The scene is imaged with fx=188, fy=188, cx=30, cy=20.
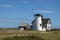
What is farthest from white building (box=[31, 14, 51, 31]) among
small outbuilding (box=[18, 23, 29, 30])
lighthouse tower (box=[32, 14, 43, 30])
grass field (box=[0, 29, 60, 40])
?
grass field (box=[0, 29, 60, 40])

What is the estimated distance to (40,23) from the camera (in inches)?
2485

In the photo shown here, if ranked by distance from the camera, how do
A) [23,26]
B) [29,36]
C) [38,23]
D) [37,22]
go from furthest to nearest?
[23,26], [38,23], [37,22], [29,36]

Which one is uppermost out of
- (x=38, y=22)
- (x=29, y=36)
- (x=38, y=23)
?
(x=38, y=22)

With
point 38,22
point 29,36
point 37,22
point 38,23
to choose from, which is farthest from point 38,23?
point 29,36

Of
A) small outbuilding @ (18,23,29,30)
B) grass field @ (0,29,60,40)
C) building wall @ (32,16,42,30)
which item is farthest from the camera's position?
small outbuilding @ (18,23,29,30)

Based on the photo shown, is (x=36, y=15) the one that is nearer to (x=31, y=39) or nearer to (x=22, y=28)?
(x=22, y=28)

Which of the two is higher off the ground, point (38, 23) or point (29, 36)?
point (38, 23)

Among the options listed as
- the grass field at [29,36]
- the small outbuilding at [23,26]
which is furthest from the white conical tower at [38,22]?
the grass field at [29,36]

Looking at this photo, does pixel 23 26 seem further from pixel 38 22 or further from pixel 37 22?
pixel 38 22

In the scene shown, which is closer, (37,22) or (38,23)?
(37,22)

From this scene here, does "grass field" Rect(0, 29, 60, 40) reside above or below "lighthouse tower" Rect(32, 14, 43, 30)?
below

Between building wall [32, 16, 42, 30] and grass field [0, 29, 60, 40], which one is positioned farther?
building wall [32, 16, 42, 30]

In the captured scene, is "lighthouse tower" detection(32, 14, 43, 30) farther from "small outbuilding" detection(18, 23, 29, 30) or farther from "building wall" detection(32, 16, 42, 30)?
"small outbuilding" detection(18, 23, 29, 30)

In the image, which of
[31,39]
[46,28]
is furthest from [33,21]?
[31,39]
